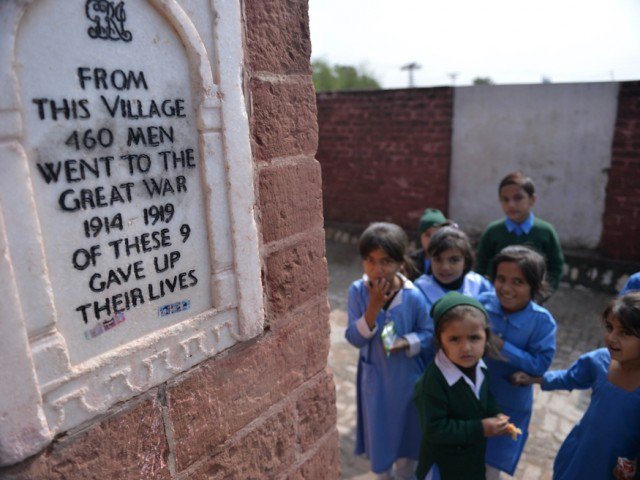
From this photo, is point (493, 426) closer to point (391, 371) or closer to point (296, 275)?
point (391, 371)

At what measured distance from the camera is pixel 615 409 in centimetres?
188

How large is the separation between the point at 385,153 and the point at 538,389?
14.7 ft

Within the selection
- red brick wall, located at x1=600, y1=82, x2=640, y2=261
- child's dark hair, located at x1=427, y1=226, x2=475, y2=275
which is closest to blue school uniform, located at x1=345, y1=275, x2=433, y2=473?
child's dark hair, located at x1=427, y1=226, x2=475, y2=275

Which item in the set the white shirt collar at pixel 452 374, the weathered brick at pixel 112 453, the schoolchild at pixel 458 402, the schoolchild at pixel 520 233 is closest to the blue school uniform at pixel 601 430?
the schoolchild at pixel 458 402

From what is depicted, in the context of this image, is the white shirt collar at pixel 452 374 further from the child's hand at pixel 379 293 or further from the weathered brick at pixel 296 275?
the weathered brick at pixel 296 275

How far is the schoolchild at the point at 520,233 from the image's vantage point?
3342 millimetres

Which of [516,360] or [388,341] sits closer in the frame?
[516,360]

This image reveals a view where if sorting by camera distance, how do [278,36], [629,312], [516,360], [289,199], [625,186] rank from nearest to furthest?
[278,36]
[289,199]
[629,312]
[516,360]
[625,186]

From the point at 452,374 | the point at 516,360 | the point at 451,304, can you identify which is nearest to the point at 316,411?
the point at 452,374

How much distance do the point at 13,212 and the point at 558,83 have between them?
6.56m

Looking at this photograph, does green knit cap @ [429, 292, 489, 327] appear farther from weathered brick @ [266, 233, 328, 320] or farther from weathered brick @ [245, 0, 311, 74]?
weathered brick @ [245, 0, 311, 74]

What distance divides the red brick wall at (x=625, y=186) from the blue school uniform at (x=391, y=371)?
4.42m

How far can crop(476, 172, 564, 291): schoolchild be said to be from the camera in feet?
11.0

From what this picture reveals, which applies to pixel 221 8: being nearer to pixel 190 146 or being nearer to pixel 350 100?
pixel 190 146
